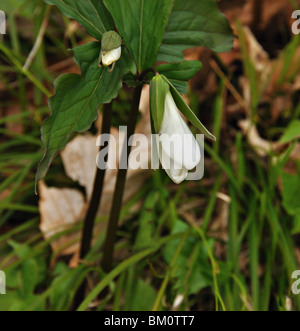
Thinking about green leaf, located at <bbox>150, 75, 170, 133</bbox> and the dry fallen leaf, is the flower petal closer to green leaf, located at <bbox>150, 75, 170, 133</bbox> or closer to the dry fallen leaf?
green leaf, located at <bbox>150, 75, 170, 133</bbox>

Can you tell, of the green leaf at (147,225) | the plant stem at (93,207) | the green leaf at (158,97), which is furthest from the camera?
the green leaf at (147,225)


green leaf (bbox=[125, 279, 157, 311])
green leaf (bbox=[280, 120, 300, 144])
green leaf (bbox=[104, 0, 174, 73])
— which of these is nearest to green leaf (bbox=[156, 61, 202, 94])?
green leaf (bbox=[104, 0, 174, 73])

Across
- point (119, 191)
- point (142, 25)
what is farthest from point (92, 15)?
point (119, 191)

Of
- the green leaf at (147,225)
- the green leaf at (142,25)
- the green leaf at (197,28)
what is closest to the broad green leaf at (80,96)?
the green leaf at (142,25)

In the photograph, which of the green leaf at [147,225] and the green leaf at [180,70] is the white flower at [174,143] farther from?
the green leaf at [147,225]

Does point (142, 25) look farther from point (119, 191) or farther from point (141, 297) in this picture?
point (141, 297)
